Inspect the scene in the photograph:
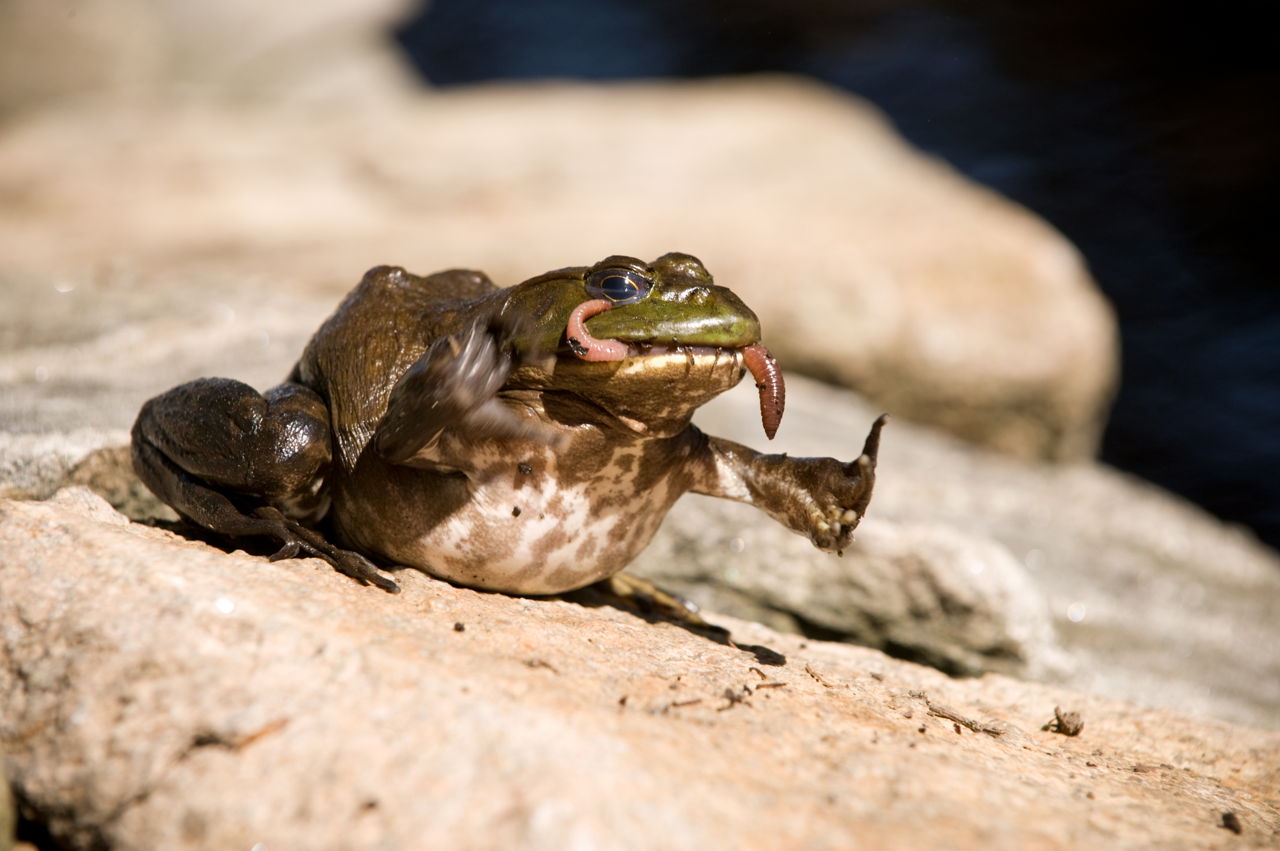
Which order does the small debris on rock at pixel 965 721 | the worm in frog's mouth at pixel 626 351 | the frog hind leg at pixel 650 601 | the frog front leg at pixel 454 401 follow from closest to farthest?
the frog front leg at pixel 454 401 → the worm in frog's mouth at pixel 626 351 → the small debris on rock at pixel 965 721 → the frog hind leg at pixel 650 601

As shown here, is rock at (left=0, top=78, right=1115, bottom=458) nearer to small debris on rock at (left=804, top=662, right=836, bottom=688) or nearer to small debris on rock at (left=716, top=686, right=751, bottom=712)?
small debris on rock at (left=804, top=662, right=836, bottom=688)

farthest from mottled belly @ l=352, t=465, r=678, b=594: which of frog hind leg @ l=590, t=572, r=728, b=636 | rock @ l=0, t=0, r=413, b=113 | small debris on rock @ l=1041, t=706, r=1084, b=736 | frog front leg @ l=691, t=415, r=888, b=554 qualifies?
rock @ l=0, t=0, r=413, b=113

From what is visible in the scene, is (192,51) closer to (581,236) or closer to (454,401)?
(581,236)

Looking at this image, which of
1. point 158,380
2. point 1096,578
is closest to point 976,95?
point 1096,578

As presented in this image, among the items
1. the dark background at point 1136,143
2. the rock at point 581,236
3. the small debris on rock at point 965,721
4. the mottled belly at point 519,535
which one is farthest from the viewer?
the dark background at point 1136,143

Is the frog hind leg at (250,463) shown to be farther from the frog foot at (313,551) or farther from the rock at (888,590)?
the rock at (888,590)

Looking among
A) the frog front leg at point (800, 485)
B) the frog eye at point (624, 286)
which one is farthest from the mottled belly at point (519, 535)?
the frog eye at point (624, 286)

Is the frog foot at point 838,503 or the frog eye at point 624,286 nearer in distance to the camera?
the frog eye at point 624,286

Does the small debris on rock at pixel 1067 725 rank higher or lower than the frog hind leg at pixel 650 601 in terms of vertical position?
higher
